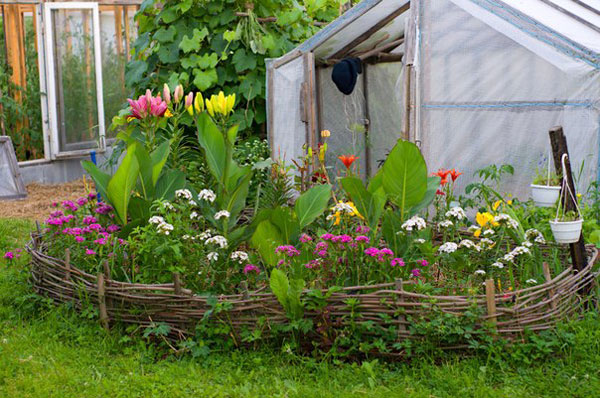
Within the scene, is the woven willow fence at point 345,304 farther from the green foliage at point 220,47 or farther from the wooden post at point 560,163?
the green foliage at point 220,47

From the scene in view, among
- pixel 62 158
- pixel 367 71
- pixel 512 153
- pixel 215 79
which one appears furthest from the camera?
pixel 62 158

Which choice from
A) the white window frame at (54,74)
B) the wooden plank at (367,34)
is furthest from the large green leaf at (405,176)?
the white window frame at (54,74)

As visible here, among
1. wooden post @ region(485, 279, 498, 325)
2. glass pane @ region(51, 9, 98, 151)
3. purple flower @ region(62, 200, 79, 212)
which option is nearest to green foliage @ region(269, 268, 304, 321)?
wooden post @ region(485, 279, 498, 325)

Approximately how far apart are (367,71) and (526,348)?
472 centimetres

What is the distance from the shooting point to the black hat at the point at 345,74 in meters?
6.84

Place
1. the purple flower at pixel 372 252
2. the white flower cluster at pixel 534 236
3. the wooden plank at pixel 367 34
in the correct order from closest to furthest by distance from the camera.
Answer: the purple flower at pixel 372 252, the white flower cluster at pixel 534 236, the wooden plank at pixel 367 34

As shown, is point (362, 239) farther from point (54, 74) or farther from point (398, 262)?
point (54, 74)

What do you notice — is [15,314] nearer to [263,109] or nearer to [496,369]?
[496,369]

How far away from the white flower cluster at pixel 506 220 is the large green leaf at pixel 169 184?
1.74 meters

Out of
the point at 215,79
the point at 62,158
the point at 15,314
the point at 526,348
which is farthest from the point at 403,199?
the point at 62,158

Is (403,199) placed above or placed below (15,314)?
above

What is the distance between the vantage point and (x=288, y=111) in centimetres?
686

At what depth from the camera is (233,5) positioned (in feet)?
24.4

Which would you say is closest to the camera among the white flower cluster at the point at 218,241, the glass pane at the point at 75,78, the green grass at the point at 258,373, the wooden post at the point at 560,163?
the green grass at the point at 258,373
